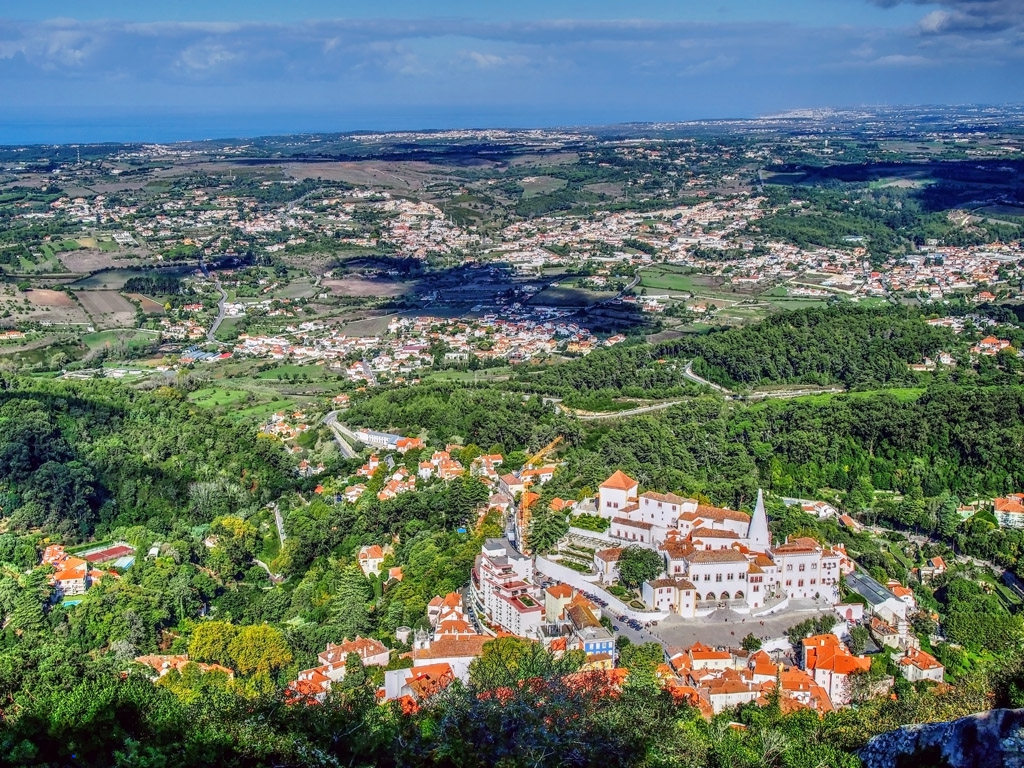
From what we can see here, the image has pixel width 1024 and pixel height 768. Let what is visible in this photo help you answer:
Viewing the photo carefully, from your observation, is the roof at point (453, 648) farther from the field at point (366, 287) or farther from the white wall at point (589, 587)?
the field at point (366, 287)

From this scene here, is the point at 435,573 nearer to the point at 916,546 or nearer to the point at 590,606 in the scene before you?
the point at 590,606

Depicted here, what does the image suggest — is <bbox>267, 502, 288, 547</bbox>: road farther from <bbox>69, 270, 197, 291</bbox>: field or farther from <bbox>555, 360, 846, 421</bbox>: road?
<bbox>69, 270, 197, 291</bbox>: field

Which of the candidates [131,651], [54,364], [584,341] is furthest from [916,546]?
[54,364]

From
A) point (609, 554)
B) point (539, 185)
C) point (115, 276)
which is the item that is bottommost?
point (609, 554)

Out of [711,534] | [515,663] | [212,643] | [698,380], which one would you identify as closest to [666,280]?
[698,380]

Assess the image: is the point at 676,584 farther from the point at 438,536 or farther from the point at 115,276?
the point at 115,276
